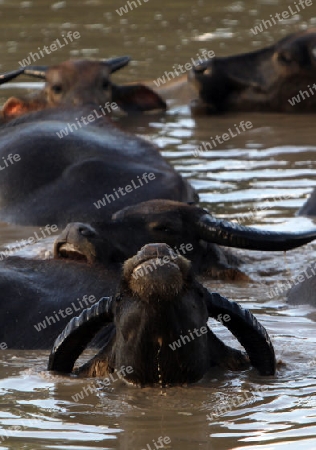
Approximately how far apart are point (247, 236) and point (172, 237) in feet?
2.64

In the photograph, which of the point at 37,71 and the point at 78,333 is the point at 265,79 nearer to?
the point at 37,71

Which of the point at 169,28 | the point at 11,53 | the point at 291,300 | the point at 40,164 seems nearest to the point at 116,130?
the point at 40,164

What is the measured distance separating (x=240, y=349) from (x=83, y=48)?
14.9 m

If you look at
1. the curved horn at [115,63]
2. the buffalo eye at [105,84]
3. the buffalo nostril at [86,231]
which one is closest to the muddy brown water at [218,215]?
the buffalo eye at [105,84]

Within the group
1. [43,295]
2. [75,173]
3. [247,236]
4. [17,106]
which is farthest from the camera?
[17,106]

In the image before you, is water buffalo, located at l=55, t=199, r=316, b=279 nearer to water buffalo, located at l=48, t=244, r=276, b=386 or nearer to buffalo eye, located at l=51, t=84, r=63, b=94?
water buffalo, located at l=48, t=244, r=276, b=386

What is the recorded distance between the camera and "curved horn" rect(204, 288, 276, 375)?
21.5 feet

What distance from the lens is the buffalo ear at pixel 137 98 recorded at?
17.1 metres

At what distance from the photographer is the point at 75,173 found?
11992mm

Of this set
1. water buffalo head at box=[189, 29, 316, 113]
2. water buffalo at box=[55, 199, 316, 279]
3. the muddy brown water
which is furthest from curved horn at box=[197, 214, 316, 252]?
water buffalo head at box=[189, 29, 316, 113]

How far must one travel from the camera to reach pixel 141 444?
5.82m

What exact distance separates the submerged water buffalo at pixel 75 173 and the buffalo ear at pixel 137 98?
3962mm

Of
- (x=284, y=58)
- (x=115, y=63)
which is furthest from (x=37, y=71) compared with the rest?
(x=284, y=58)

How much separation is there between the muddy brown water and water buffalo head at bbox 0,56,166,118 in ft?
1.34
